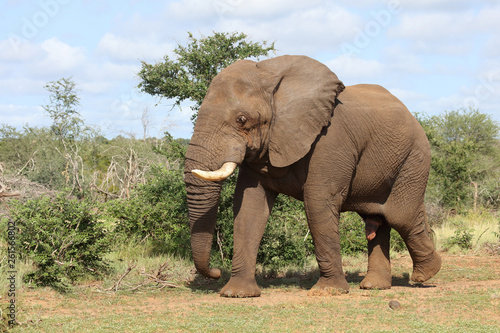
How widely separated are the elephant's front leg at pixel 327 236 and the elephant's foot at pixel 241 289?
85cm

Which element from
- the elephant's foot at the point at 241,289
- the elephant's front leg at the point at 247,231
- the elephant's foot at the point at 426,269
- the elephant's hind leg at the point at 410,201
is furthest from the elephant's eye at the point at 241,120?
the elephant's foot at the point at 426,269

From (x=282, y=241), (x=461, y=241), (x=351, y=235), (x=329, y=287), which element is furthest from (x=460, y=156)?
(x=329, y=287)

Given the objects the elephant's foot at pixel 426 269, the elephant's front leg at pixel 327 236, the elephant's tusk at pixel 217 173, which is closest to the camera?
the elephant's tusk at pixel 217 173

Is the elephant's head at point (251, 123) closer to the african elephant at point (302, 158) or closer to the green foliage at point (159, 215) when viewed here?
the african elephant at point (302, 158)

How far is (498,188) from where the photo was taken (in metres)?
20.6

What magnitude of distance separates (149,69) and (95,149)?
17.9 m

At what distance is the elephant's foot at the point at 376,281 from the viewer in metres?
8.62

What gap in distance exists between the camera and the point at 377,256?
8.95m

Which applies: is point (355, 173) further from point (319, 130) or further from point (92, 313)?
point (92, 313)

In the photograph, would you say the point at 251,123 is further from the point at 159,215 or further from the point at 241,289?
the point at 159,215

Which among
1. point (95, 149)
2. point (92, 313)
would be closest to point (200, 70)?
point (92, 313)

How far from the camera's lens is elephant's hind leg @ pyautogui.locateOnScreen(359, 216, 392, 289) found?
8.68 metres

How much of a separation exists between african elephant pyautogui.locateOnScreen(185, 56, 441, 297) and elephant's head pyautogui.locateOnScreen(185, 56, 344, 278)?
0.01m

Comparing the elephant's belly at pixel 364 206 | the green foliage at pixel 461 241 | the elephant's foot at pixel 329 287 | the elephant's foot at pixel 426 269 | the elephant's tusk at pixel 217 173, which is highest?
the elephant's tusk at pixel 217 173
